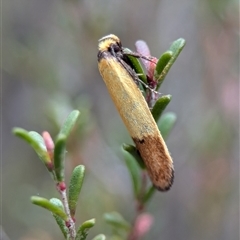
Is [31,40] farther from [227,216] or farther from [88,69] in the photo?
[227,216]

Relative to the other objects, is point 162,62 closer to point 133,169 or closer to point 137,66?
point 137,66

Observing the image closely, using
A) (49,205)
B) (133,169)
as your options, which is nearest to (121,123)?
(133,169)

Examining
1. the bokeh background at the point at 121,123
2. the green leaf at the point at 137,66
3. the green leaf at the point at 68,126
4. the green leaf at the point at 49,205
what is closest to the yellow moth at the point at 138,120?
the green leaf at the point at 137,66

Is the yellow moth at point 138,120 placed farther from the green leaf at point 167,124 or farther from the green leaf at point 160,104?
the green leaf at point 167,124

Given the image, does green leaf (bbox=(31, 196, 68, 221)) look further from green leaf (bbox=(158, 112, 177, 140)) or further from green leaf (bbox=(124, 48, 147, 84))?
green leaf (bbox=(158, 112, 177, 140))

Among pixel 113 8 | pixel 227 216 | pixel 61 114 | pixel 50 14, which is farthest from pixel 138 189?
pixel 50 14

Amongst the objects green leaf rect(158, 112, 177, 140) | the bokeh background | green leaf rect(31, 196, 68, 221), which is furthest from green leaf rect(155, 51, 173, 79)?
the bokeh background
